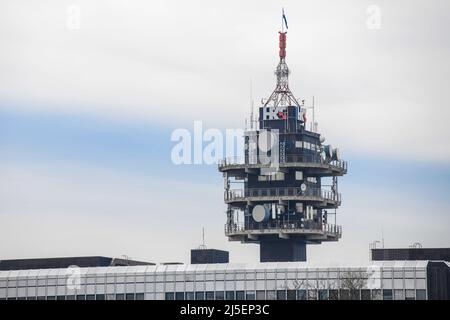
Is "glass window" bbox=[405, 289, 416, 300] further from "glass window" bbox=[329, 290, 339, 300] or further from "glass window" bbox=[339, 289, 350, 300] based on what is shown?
"glass window" bbox=[339, 289, 350, 300]

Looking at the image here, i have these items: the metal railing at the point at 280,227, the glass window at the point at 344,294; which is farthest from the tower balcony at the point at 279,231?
the glass window at the point at 344,294

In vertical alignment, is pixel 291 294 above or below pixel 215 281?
below

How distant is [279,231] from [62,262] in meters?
32.3

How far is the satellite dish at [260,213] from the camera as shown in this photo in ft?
579

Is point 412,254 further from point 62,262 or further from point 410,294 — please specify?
point 62,262

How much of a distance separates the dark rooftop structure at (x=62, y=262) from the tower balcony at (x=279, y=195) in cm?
1805

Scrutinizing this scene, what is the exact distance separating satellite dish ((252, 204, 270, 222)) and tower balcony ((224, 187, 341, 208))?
128cm

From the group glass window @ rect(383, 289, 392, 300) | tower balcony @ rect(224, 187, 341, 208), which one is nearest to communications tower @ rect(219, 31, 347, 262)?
tower balcony @ rect(224, 187, 341, 208)

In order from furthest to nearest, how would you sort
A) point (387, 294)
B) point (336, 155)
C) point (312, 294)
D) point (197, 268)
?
point (336, 155) < point (197, 268) < point (312, 294) < point (387, 294)

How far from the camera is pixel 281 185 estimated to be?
179 m

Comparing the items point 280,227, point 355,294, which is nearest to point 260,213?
point 280,227
